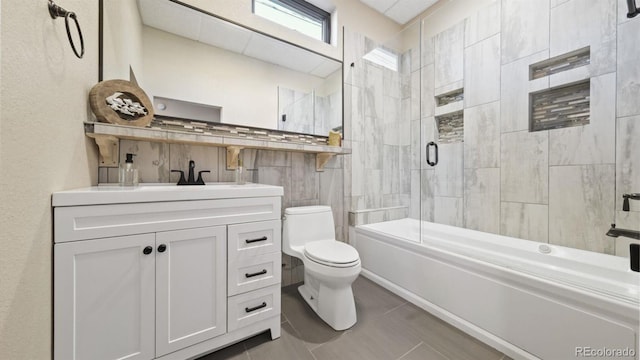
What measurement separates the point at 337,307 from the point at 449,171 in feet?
5.91

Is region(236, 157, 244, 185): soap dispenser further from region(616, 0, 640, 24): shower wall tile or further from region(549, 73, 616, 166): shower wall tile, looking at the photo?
region(616, 0, 640, 24): shower wall tile

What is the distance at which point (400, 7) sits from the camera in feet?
8.18

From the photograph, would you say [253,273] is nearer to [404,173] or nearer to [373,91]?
[404,173]

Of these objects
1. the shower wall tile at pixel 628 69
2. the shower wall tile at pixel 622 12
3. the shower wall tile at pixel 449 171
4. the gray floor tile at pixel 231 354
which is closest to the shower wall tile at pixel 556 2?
the shower wall tile at pixel 622 12

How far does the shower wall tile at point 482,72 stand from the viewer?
197 cm

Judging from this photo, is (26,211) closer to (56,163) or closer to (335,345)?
(56,163)

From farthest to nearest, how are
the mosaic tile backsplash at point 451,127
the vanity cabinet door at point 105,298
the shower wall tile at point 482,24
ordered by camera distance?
the mosaic tile backsplash at point 451,127, the shower wall tile at point 482,24, the vanity cabinet door at point 105,298

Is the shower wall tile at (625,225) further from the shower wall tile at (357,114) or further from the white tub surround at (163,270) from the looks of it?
the white tub surround at (163,270)

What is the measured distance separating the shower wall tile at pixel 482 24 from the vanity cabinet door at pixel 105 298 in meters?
2.99

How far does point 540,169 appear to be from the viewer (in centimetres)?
173

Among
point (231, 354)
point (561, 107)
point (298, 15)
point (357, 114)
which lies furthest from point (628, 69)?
point (231, 354)

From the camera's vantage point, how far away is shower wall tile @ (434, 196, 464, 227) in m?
2.23

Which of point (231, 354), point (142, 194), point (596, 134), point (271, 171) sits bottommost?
point (231, 354)

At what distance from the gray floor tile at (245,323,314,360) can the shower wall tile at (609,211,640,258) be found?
2036 mm
